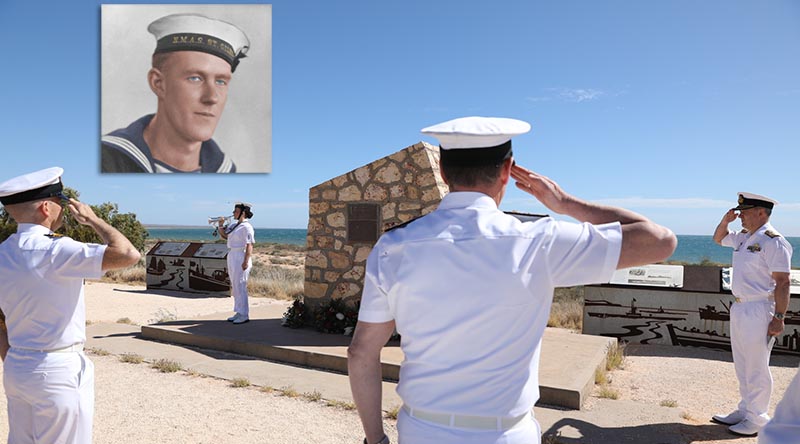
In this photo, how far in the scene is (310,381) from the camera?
240 inches

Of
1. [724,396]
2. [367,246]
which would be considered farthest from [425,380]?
[367,246]

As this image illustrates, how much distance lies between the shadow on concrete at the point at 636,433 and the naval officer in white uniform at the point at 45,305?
344cm

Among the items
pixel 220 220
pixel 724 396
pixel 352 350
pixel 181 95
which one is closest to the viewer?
pixel 352 350

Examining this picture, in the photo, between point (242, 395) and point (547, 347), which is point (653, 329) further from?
point (242, 395)

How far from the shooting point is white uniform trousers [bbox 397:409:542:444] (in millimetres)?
1595

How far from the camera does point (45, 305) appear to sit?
268 cm

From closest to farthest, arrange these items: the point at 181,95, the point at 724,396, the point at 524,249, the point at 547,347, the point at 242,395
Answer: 1. the point at 524,249
2. the point at 242,395
3. the point at 724,396
4. the point at 547,347
5. the point at 181,95

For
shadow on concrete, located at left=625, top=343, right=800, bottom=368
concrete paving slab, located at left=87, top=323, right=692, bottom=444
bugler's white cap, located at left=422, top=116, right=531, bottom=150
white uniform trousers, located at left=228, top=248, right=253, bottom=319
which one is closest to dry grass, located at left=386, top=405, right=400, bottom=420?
concrete paving slab, located at left=87, top=323, right=692, bottom=444

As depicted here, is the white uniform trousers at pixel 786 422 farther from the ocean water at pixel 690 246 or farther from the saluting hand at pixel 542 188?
the ocean water at pixel 690 246

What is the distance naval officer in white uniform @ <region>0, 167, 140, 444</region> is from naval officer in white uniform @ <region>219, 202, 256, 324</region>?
19.9ft

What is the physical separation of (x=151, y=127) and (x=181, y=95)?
154 cm

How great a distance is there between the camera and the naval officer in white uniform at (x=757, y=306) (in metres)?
4.71

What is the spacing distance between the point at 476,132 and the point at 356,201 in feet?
21.7

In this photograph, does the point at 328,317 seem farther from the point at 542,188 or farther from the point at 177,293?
the point at 177,293
